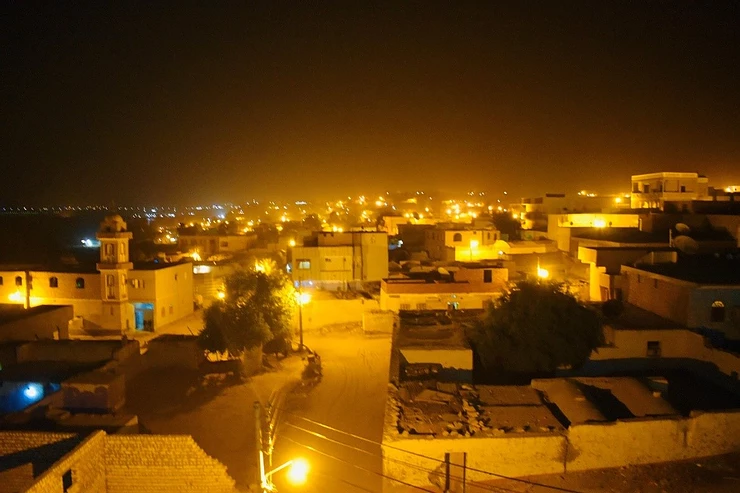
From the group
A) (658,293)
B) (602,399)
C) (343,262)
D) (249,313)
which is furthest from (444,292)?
(602,399)

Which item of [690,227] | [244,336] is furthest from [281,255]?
[690,227]

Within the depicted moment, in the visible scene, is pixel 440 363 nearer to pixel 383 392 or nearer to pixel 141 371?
pixel 383 392

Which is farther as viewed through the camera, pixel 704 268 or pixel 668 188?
pixel 668 188

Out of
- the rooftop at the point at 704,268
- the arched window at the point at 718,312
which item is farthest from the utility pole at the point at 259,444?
the arched window at the point at 718,312

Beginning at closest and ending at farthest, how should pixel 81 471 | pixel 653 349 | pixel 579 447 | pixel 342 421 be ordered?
pixel 81 471 → pixel 579 447 → pixel 342 421 → pixel 653 349

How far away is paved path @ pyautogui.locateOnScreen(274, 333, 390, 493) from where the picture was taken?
11500mm

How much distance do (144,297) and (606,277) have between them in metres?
19.7

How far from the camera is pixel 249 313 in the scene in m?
19.8

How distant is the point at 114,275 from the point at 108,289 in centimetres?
73

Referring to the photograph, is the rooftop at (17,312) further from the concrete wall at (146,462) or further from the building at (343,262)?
the building at (343,262)

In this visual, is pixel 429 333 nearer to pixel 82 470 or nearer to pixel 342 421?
pixel 342 421

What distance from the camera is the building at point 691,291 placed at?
16.6 metres

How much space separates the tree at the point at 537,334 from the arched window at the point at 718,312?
3.37 meters

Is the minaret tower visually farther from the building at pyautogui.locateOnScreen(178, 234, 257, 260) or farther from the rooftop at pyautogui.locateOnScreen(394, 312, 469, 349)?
the building at pyautogui.locateOnScreen(178, 234, 257, 260)
